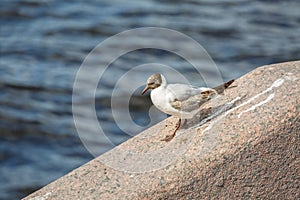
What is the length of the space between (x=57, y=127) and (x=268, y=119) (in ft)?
14.5

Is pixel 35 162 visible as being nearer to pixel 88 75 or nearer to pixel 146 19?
pixel 88 75

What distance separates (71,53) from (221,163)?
225 inches

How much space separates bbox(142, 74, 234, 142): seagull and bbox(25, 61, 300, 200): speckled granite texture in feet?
0.28

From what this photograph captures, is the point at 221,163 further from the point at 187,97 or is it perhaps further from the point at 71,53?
the point at 71,53

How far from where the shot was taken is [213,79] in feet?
24.6

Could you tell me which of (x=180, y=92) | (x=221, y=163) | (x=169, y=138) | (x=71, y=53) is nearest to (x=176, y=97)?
(x=180, y=92)

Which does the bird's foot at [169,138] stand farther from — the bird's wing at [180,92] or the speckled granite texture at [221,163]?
the bird's wing at [180,92]

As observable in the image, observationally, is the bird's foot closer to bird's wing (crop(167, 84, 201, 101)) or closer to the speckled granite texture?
the speckled granite texture

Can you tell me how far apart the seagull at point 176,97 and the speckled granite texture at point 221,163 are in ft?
0.28

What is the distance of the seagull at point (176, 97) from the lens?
3420 mm

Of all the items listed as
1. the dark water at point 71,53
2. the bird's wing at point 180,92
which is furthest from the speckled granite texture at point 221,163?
the dark water at point 71,53

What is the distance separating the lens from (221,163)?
3.16m

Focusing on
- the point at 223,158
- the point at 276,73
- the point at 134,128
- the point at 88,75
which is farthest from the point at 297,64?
the point at 88,75

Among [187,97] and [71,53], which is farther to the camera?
[71,53]
